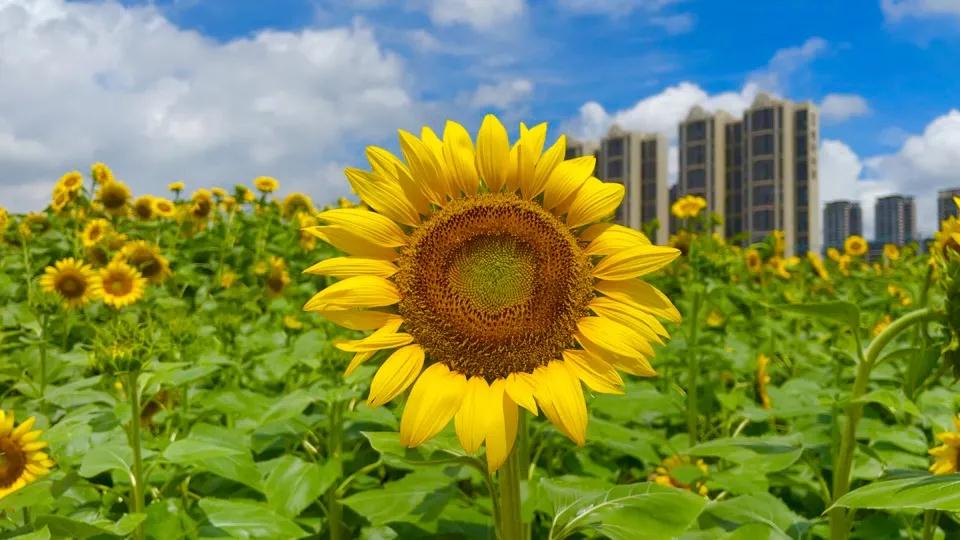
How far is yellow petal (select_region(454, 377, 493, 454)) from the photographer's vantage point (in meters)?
1.11

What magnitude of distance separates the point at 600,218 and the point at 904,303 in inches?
193

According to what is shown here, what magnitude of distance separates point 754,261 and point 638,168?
49684mm

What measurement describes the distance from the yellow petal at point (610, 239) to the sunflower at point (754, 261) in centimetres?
504

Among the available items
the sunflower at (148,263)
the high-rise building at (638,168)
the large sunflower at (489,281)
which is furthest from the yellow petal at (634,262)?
the high-rise building at (638,168)

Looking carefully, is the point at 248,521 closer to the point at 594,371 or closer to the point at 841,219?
the point at 594,371

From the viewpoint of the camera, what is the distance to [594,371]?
119 cm

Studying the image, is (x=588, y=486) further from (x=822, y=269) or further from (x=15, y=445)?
(x=822, y=269)

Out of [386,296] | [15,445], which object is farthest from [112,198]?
[386,296]

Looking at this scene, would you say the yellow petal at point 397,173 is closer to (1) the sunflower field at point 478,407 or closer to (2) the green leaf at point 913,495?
(1) the sunflower field at point 478,407

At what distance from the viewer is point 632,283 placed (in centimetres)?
123

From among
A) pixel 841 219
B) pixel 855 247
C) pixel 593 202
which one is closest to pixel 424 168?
pixel 593 202

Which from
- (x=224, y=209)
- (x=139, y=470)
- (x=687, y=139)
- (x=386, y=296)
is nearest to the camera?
(x=386, y=296)

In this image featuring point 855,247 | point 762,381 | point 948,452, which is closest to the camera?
point 948,452

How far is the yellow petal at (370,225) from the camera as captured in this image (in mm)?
1246
